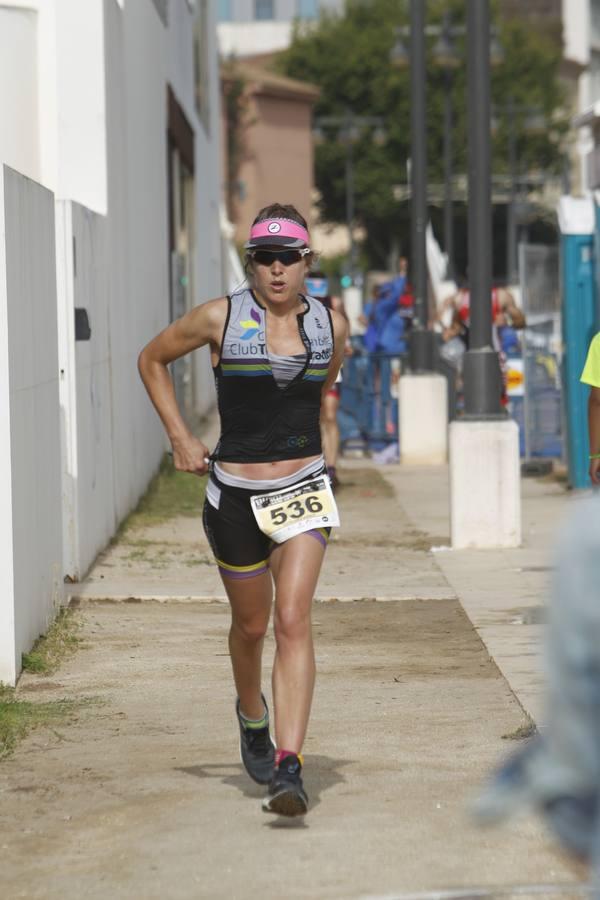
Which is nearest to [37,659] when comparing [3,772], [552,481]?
[3,772]

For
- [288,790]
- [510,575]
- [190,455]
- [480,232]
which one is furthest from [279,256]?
[480,232]

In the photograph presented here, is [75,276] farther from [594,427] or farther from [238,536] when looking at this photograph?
[238,536]

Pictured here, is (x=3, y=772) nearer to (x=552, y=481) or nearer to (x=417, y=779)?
(x=417, y=779)

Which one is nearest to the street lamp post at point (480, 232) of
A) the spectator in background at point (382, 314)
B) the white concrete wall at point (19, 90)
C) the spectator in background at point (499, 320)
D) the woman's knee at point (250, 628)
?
the white concrete wall at point (19, 90)

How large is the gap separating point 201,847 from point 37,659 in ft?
9.84

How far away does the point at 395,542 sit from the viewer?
13.4 meters

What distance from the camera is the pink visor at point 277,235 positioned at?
240 inches

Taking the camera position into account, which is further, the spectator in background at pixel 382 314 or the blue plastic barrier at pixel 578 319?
the spectator in background at pixel 382 314

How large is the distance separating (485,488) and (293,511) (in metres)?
6.77

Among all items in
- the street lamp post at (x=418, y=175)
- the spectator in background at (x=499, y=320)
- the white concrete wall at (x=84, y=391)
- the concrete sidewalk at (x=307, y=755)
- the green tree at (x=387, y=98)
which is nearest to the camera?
the concrete sidewalk at (x=307, y=755)

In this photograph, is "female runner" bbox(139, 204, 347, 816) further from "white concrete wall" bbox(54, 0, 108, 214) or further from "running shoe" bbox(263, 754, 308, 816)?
"white concrete wall" bbox(54, 0, 108, 214)

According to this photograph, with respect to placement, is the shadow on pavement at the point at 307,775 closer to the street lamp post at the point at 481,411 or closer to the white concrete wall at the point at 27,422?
the white concrete wall at the point at 27,422

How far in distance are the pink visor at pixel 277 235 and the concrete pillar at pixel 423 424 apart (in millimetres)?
14315

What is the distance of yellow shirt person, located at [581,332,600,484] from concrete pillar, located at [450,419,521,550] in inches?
163
